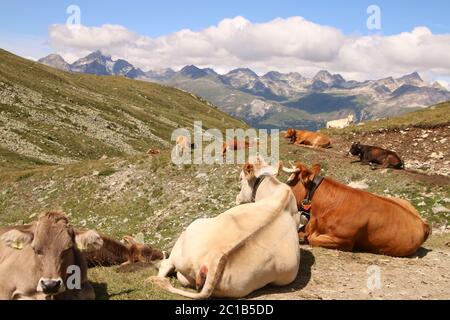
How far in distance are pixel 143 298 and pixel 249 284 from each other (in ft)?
7.19

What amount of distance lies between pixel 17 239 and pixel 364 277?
26.2 feet

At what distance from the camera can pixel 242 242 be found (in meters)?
9.59

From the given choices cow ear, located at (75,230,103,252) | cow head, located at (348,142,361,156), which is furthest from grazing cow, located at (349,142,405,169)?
cow ear, located at (75,230,103,252)

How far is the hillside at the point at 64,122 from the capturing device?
53.6 metres

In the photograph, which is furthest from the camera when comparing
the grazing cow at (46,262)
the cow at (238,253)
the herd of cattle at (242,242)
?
the cow at (238,253)

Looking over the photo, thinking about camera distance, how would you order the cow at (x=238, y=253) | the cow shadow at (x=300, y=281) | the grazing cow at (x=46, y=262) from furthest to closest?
the cow shadow at (x=300, y=281) → the cow at (x=238, y=253) → the grazing cow at (x=46, y=262)

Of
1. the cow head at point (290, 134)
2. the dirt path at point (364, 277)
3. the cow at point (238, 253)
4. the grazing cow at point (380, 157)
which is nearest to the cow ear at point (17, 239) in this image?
the cow at point (238, 253)

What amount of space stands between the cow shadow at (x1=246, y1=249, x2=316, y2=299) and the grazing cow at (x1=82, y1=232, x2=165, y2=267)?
4111 mm

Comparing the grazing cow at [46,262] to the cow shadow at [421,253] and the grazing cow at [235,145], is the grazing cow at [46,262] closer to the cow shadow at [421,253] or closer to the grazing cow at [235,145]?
the cow shadow at [421,253]

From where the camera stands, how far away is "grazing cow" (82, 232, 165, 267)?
12953mm

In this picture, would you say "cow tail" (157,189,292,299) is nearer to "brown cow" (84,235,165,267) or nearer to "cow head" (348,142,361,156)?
"brown cow" (84,235,165,267)

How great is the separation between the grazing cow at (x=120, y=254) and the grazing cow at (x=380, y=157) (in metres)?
16.9

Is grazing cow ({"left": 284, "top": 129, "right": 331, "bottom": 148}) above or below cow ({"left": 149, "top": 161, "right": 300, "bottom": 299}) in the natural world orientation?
above
